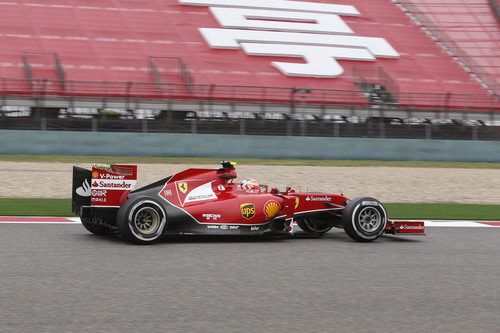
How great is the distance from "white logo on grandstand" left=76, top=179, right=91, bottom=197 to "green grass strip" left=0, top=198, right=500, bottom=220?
256cm

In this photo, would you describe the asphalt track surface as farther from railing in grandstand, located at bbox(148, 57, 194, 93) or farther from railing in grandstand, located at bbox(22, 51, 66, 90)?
railing in grandstand, located at bbox(148, 57, 194, 93)

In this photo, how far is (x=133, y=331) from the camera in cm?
408

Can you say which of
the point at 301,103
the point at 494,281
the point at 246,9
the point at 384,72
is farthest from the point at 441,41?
the point at 494,281

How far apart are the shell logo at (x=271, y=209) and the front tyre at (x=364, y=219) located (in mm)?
812

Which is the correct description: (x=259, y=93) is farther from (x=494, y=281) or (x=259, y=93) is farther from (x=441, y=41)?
(x=494, y=281)

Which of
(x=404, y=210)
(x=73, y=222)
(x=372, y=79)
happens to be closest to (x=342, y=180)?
(x=404, y=210)

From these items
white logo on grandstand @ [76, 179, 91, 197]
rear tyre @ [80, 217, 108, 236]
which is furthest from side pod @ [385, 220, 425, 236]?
white logo on grandstand @ [76, 179, 91, 197]

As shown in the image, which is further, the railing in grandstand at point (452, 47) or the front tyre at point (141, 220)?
the railing in grandstand at point (452, 47)

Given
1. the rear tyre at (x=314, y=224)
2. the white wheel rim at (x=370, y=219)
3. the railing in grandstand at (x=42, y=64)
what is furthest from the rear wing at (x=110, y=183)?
the railing in grandstand at (x=42, y=64)

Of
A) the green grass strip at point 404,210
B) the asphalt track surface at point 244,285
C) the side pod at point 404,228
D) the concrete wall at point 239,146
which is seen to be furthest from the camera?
the concrete wall at point 239,146

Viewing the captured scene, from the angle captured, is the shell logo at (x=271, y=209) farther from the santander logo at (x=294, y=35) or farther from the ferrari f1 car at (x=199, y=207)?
the santander logo at (x=294, y=35)

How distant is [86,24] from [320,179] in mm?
14472

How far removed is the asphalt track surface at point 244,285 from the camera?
437 cm

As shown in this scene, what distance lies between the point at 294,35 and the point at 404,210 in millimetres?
17593
